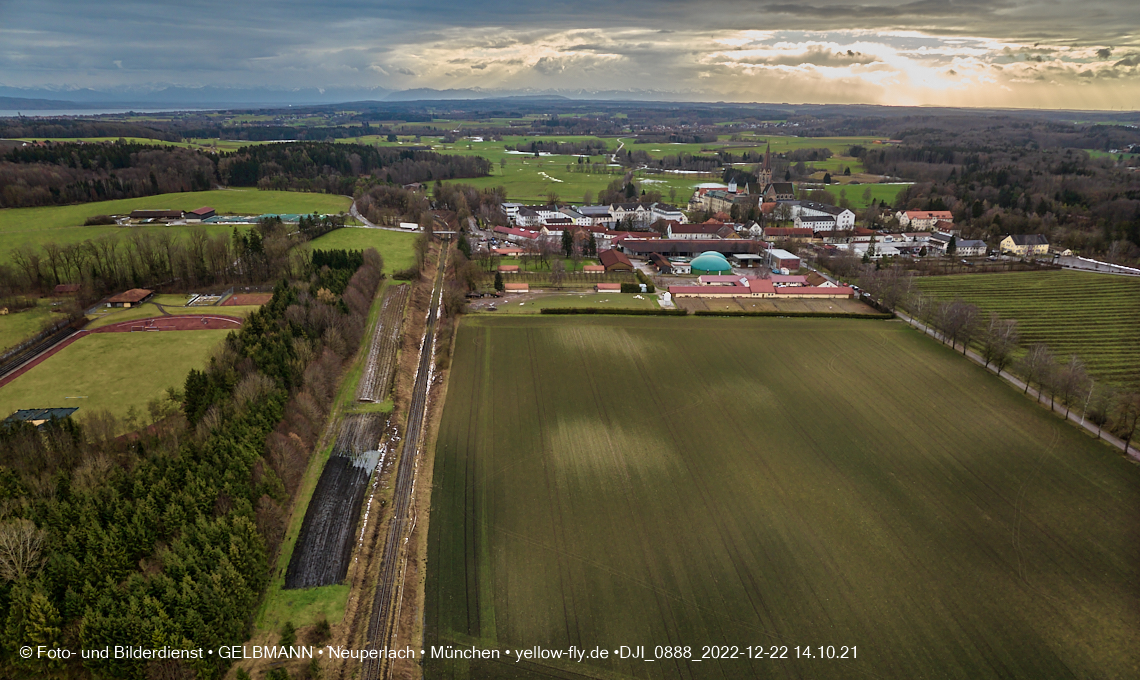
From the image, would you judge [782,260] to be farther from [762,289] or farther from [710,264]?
[762,289]

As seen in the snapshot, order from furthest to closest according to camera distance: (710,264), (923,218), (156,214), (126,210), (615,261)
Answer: (923,218) < (126,210) < (156,214) < (710,264) < (615,261)

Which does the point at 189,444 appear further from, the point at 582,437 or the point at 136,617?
the point at 582,437

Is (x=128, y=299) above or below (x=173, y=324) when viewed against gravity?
→ above

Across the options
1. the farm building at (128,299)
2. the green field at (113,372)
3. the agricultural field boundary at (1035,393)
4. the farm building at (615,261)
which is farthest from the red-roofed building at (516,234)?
the agricultural field boundary at (1035,393)

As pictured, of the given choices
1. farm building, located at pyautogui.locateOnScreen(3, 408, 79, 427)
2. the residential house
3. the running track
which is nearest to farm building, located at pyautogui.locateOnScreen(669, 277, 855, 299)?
the residential house

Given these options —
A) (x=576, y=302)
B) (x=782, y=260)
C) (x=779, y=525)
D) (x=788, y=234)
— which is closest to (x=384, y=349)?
(x=576, y=302)

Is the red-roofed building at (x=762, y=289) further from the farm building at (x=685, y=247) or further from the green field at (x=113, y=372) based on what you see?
the green field at (x=113, y=372)

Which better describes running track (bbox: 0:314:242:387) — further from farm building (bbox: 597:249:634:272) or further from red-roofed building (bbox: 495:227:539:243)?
red-roofed building (bbox: 495:227:539:243)
